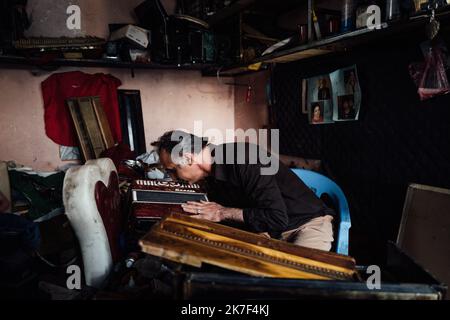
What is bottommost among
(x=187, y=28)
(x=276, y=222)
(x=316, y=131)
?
(x=276, y=222)

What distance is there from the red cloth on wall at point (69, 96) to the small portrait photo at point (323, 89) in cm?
213

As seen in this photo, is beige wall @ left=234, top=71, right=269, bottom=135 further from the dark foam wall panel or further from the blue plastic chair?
the blue plastic chair

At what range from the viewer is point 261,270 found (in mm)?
952

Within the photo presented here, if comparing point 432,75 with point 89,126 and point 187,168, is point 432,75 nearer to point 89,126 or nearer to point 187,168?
point 187,168

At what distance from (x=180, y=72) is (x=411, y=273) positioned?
11.2ft

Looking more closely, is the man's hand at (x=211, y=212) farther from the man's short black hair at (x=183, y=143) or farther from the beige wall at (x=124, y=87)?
the beige wall at (x=124, y=87)

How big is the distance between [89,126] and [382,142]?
107 inches

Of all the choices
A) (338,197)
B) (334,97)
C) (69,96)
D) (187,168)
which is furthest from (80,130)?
(338,197)

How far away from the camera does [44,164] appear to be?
11.2ft

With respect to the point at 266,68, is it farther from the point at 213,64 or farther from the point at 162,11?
the point at 162,11

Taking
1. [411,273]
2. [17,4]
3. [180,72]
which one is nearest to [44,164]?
[17,4]

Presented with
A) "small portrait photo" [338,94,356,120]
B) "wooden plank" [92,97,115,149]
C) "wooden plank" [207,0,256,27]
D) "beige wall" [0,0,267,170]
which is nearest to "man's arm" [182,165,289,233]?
"small portrait photo" [338,94,356,120]

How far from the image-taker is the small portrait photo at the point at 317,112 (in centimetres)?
273

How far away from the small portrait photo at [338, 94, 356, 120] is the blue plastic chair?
57cm
